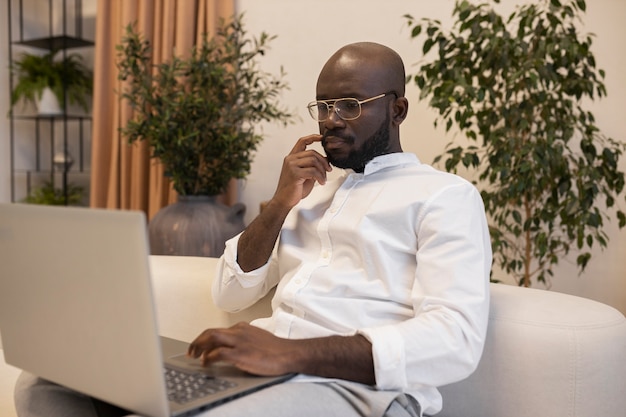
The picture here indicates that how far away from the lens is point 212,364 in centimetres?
111

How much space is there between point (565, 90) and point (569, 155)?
249mm

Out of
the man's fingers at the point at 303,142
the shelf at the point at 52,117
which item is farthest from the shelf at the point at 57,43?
the man's fingers at the point at 303,142

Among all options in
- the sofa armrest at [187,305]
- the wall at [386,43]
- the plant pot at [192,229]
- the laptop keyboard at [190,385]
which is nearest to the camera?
the laptop keyboard at [190,385]

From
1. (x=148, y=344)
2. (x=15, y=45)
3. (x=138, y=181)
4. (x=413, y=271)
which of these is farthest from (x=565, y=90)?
(x=15, y=45)

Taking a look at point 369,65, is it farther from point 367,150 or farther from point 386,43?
point 386,43

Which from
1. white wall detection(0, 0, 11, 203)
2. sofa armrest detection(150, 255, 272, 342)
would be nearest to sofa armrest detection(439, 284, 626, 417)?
sofa armrest detection(150, 255, 272, 342)

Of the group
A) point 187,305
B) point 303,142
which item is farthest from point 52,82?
point 303,142

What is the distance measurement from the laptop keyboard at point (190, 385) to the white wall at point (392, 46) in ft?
6.81

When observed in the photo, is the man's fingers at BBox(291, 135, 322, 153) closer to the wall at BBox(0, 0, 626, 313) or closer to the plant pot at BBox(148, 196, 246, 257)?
the plant pot at BBox(148, 196, 246, 257)

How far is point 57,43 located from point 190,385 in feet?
11.9

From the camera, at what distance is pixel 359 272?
4.21 ft

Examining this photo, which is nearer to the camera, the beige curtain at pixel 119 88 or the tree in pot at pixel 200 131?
the tree in pot at pixel 200 131

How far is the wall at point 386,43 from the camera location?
259 cm

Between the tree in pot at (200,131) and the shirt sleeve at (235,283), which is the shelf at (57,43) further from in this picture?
the shirt sleeve at (235,283)
